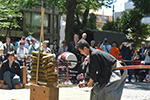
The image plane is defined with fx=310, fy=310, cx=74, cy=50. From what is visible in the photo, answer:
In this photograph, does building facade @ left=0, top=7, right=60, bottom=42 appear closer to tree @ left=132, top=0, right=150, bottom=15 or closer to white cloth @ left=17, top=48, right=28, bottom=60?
tree @ left=132, top=0, right=150, bottom=15

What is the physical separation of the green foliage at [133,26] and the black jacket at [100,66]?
28022 millimetres

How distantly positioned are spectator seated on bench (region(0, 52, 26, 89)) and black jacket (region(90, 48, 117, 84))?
5.87 metres

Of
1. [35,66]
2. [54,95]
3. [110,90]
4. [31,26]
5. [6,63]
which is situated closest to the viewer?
[110,90]

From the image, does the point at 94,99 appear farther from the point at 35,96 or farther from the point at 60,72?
the point at 60,72

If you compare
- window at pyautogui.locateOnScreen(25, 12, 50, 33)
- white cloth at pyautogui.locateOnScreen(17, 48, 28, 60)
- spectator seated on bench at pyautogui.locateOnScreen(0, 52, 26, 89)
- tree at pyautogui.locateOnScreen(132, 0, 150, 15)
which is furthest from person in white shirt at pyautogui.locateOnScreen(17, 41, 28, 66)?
window at pyautogui.locateOnScreen(25, 12, 50, 33)

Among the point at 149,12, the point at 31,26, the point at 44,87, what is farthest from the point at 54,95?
the point at 31,26

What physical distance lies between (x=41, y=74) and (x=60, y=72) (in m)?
5.44

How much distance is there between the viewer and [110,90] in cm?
537

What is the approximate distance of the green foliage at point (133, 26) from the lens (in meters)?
33.3

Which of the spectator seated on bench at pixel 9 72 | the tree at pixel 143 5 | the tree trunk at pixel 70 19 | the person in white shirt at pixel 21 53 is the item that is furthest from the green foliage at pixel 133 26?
the spectator seated on bench at pixel 9 72

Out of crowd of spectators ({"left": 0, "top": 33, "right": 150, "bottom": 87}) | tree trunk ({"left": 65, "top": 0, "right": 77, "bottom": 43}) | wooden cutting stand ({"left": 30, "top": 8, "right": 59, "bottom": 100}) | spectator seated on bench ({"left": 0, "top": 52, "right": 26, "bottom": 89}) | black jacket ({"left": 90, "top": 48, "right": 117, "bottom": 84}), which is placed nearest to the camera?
black jacket ({"left": 90, "top": 48, "right": 117, "bottom": 84})

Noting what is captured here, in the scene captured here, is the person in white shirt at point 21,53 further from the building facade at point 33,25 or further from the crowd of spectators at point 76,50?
the building facade at point 33,25

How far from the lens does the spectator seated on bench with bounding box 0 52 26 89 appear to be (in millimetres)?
10719

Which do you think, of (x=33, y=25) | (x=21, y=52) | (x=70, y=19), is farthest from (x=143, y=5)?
(x=33, y=25)
